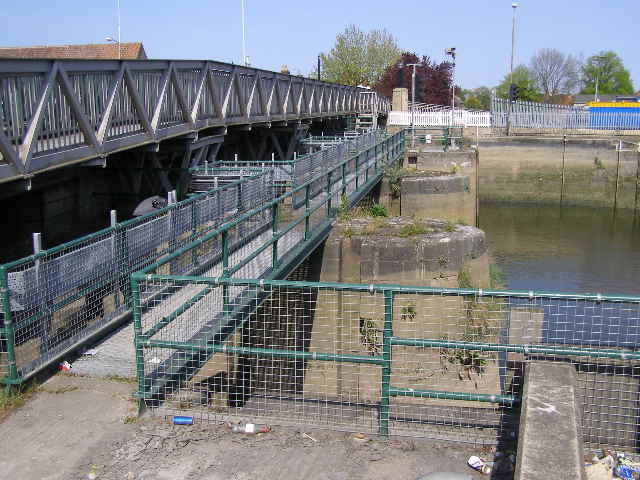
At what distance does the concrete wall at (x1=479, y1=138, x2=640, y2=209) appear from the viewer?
39.2m

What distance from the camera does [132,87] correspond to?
36.6 feet

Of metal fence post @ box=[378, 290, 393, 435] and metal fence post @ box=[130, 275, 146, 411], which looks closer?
metal fence post @ box=[378, 290, 393, 435]

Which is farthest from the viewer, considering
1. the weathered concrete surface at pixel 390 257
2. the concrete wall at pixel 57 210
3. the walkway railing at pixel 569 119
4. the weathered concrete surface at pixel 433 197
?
the walkway railing at pixel 569 119

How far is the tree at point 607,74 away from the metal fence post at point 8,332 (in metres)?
121

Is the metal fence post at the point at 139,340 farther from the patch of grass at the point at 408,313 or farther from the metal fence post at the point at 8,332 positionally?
the patch of grass at the point at 408,313

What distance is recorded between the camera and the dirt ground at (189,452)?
16.2ft

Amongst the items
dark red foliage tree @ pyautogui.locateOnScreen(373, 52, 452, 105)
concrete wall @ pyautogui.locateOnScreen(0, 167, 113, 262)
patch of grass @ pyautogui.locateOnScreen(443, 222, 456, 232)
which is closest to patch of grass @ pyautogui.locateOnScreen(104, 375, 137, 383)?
concrete wall @ pyautogui.locateOnScreen(0, 167, 113, 262)

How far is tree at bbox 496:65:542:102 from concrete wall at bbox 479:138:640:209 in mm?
40780

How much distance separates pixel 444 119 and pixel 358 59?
3624cm

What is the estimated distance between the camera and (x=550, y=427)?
4.57m

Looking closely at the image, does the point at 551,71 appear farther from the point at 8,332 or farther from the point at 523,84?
the point at 8,332

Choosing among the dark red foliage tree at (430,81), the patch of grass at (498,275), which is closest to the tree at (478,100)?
the dark red foliage tree at (430,81)

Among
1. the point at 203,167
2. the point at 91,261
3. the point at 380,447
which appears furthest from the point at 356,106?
the point at 380,447

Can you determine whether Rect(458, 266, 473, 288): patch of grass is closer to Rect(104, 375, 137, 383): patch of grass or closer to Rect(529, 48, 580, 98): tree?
Rect(104, 375, 137, 383): patch of grass
